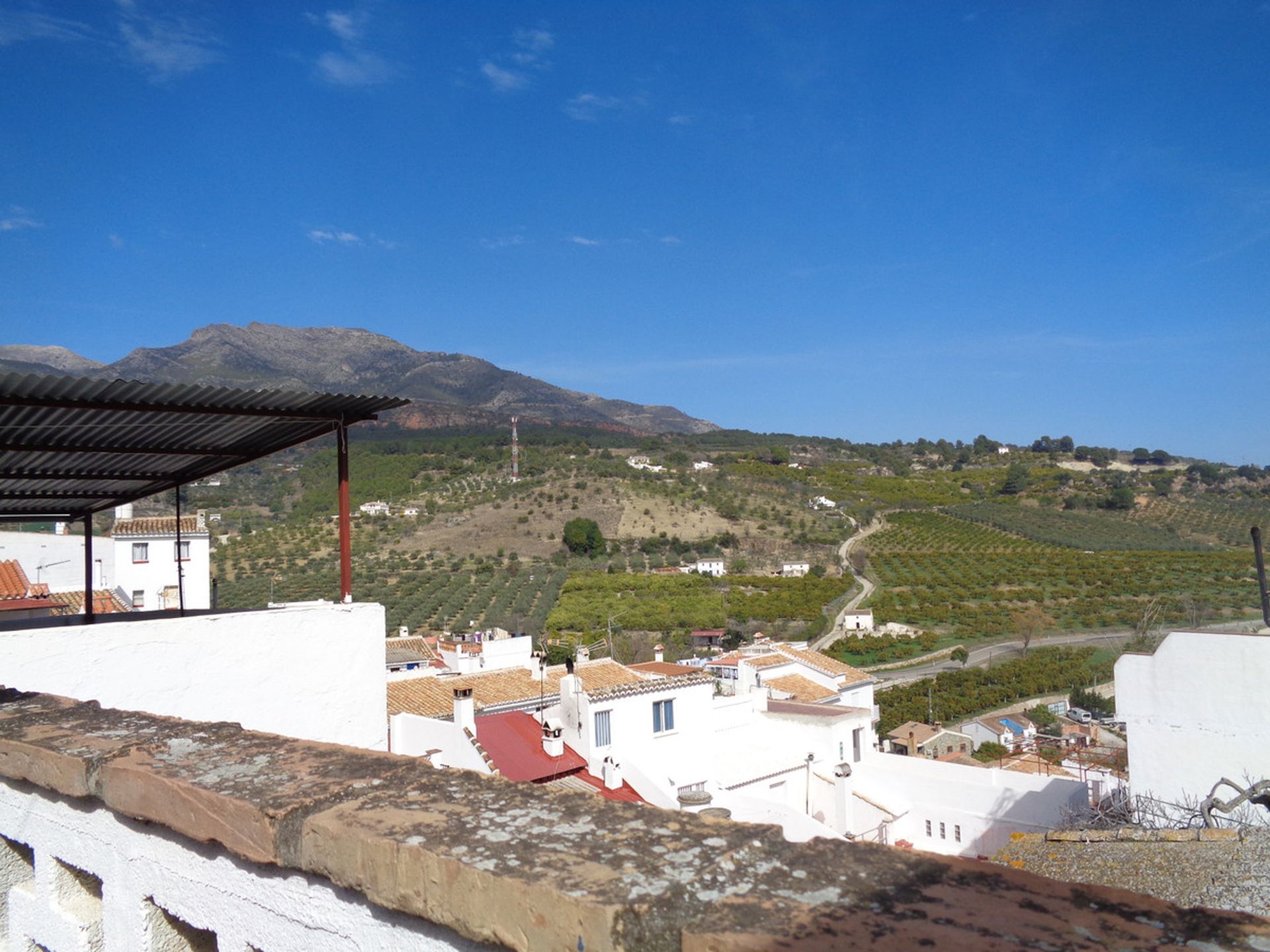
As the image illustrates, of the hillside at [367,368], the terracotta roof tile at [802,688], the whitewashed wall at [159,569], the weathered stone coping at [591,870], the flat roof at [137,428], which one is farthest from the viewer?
the hillside at [367,368]

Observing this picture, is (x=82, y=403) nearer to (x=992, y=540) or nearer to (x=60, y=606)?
(x=60, y=606)

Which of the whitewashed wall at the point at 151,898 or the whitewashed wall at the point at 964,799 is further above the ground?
the whitewashed wall at the point at 151,898

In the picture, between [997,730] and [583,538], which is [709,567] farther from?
[997,730]

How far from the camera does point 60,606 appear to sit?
1278 cm

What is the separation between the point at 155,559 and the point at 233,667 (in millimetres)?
23593

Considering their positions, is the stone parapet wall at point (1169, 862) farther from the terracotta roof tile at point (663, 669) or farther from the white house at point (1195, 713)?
the terracotta roof tile at point (663, 669)

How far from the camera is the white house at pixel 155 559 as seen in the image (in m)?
24.9

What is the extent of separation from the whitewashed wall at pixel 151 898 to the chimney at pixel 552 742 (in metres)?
11.3

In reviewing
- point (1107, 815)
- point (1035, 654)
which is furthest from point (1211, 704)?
point (1035, 654)

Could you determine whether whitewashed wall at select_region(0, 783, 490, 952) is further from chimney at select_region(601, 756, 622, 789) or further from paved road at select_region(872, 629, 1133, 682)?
paved road at select_region(872, 629, 1133, 682)

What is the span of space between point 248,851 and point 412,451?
88742 mm

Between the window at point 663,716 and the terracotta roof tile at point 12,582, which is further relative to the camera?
the window at point 663,716

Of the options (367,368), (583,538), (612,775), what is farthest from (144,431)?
(367,368)

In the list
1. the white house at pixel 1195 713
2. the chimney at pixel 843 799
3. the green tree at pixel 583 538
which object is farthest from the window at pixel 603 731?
the green tree at pixel 583 538
